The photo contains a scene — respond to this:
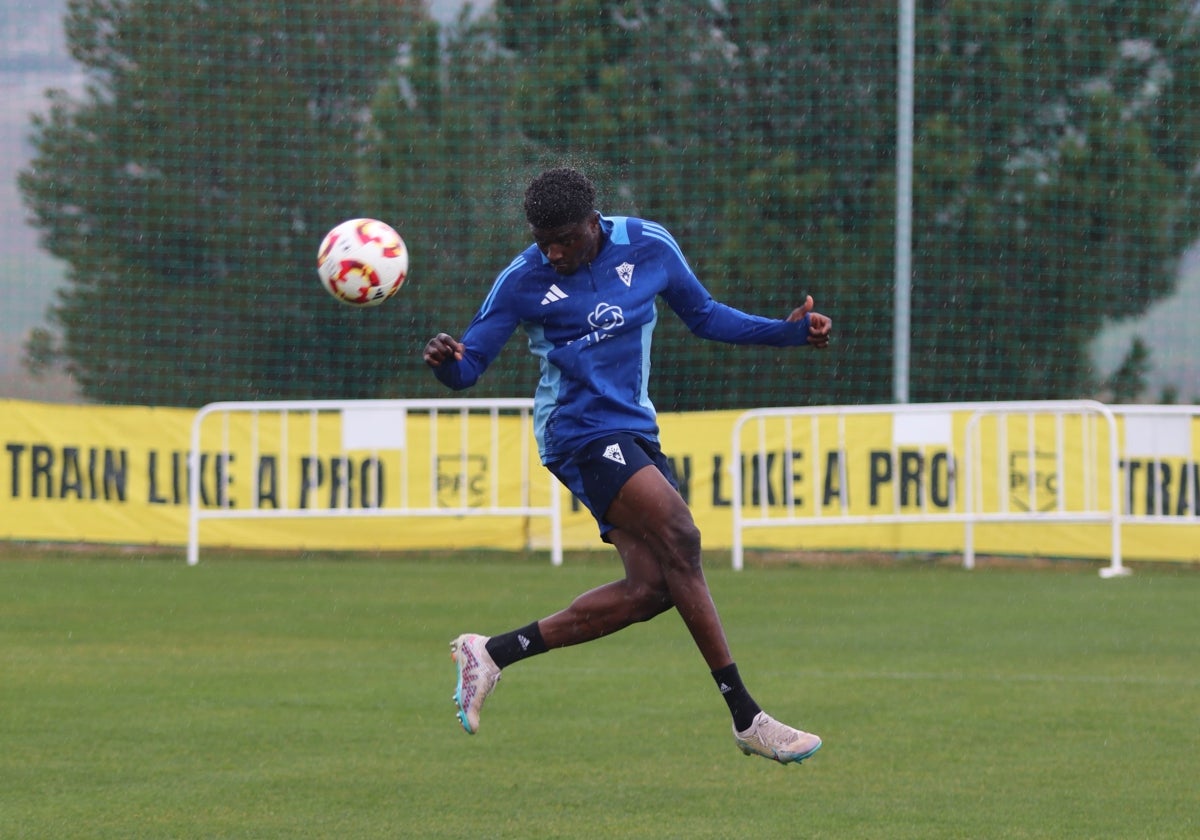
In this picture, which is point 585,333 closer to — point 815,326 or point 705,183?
point 815,326

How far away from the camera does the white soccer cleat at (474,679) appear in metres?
6.37

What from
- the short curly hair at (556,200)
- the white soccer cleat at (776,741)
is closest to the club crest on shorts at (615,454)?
the short curly hair at (556,200)

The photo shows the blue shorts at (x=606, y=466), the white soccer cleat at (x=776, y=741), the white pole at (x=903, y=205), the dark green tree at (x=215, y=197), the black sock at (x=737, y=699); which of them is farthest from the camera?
the dark green tree at (x=215, y=197)

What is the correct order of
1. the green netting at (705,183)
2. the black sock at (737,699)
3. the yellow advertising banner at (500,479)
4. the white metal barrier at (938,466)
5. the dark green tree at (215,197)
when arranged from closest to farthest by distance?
1. the black sock at (737,699)
2. the white metal barrier at (938,466)
3. the yellow advertising banner at (500,479)
4. the green netting at (705,183)
5. the dark green tree at (215,197)

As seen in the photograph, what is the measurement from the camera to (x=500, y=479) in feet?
54.6

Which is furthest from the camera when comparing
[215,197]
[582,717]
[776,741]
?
[215,197]

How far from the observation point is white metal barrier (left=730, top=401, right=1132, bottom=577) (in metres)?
15.4

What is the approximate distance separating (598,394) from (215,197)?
16.9 metres

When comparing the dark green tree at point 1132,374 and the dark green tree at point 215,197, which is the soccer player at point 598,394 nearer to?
the dark green tree at point 215,197

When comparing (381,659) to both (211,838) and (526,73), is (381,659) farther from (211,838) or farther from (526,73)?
(526,73)

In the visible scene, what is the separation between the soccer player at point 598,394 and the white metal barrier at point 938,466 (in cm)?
910

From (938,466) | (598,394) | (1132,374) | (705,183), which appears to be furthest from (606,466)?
(1132,374)

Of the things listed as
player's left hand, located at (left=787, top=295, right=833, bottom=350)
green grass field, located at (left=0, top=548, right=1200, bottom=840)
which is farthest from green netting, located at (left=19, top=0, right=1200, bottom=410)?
player's left hand, located at (left=787, top=295, right=833, bottom=350)

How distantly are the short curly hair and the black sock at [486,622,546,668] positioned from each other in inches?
57.2
